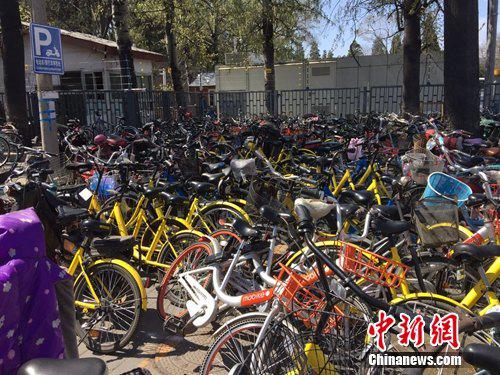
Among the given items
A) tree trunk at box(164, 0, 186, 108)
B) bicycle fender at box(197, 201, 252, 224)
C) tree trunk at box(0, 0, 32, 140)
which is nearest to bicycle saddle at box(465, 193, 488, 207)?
bicycle fender at box(197, 201, 252, 224)

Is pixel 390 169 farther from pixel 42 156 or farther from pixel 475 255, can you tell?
pixel 42 156

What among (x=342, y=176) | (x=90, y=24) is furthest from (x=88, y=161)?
(x=90, y=24)

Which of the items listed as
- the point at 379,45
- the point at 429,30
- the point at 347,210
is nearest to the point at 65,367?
the point at 347,210

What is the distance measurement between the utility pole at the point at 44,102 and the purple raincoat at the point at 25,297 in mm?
5852

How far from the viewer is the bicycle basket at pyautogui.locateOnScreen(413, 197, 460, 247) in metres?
3.08

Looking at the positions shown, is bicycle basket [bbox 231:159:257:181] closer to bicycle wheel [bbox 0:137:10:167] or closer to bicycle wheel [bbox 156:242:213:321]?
bicycle wheel [bbox 156:242:213:321]

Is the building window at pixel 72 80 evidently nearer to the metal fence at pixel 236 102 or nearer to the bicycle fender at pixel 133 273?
the metal fence at pixel 236 102

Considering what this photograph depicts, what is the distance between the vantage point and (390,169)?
6.98 m

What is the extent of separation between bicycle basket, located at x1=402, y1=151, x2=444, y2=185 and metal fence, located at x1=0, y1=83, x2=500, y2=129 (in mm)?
7498

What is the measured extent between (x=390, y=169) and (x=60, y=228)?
506cm

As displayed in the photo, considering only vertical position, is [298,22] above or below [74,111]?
above

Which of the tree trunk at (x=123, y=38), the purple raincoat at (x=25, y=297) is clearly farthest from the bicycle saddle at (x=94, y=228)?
the tree trunk at (x=123, y=38)

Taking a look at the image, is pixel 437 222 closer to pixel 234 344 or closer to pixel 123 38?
pixel 234 344

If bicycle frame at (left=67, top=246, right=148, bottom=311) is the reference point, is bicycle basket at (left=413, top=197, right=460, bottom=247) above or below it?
above
